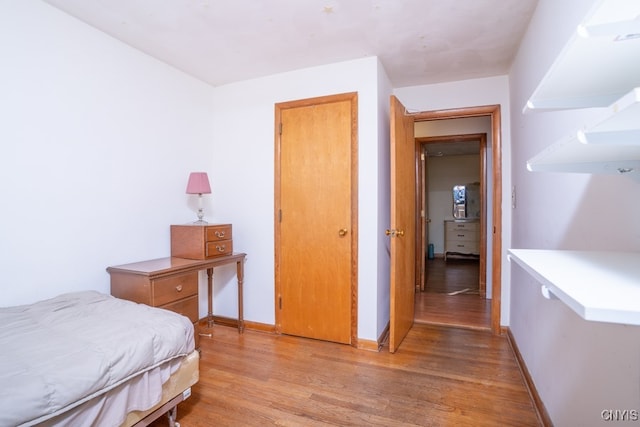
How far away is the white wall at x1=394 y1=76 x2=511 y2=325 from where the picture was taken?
293cm

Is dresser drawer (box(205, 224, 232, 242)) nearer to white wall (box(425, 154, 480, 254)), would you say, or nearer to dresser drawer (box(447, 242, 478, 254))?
white wall (box(425, 154, 480, 254))

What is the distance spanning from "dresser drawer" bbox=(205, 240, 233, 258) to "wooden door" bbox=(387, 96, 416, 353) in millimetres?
1407

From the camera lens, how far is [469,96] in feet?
10.1

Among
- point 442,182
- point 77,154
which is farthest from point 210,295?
point 442,182

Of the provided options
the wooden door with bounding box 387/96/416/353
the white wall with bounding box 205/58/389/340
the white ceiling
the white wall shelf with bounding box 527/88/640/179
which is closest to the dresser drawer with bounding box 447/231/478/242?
the wooden door with bounding box 387/96/416/353

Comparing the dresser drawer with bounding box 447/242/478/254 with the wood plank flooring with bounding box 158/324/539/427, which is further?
the dresser drawer with bounding box 447/242/478/254

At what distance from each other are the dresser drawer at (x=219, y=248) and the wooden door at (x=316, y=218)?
435mm

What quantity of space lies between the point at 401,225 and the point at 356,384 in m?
1.27

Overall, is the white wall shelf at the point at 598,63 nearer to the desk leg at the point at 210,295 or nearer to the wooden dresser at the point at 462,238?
the desk leg at the point at 210,295

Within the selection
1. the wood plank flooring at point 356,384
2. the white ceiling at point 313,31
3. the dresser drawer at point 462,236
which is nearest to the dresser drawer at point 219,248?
the wood plank flooring at point 356,384

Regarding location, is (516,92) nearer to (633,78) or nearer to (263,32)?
(263,32)

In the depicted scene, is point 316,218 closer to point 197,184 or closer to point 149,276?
point 197,184

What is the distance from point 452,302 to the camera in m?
3.95

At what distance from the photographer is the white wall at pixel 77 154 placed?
181 centimetres
